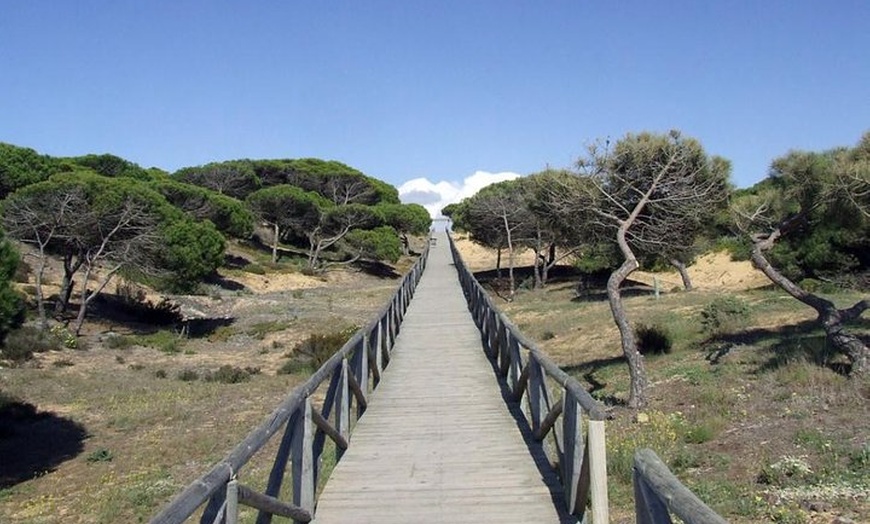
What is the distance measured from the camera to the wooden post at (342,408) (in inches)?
273

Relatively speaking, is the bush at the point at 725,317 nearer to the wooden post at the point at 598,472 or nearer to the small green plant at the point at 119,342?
the wooden post at the point at 598,472

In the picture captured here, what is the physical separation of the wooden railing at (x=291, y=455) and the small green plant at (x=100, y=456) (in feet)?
15.9

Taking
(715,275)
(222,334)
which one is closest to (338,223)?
(222,334)

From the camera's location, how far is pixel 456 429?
759 cm

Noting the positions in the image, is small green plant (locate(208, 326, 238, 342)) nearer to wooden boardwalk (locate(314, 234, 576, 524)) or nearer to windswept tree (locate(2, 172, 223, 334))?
windswept tree (locate(2, 172, 223, 334))

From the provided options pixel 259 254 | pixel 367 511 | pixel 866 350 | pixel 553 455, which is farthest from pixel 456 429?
pixel 259 254

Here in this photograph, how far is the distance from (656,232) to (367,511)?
10.7 meters

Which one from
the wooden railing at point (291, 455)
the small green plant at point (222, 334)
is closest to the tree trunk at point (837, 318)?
the wooden railing at point (291, 455)

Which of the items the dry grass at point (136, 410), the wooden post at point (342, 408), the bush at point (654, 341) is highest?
the wooden post at point (342, 408)

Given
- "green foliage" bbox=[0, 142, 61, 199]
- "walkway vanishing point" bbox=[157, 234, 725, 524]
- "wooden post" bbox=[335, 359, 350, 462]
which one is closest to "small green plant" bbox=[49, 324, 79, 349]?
"walkway vanishing point" bbox=[157, 234, 725, 524]

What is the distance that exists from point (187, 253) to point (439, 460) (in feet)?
77.5

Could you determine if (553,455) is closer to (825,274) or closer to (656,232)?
(656,232)

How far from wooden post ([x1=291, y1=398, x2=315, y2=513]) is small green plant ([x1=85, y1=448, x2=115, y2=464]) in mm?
7526

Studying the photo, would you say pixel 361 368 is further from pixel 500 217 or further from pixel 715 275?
pixel 715 275
